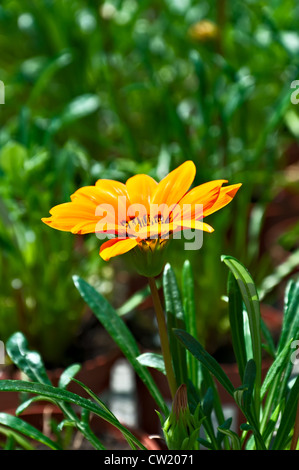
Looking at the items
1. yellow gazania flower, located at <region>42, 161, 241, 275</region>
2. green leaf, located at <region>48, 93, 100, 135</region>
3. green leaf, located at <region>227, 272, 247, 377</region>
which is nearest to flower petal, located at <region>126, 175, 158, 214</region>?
yellow gazania flower, located at <region>42, 161, 241, 275</region>

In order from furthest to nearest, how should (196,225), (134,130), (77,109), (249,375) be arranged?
(134,130) < (77,109) < (249,375) < (196,225)

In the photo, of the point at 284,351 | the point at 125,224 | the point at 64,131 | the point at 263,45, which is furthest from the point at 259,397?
the point at 64,131

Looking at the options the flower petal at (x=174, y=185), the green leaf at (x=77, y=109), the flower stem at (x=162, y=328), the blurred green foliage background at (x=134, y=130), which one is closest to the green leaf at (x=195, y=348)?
the flower stem at (x=162, y=328)

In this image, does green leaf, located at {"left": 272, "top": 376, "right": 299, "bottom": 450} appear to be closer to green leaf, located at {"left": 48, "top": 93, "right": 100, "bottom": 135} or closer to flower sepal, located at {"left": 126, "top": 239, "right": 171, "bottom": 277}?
flower sepal, located at {"left": 126, "top": 239, "right": 171, "bottom": 277}

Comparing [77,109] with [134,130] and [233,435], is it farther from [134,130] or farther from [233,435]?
[233,435]

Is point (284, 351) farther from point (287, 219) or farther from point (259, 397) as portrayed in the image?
point (287, 219)

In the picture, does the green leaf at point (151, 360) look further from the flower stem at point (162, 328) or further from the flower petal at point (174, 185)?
the flower petal at point (174, 185)

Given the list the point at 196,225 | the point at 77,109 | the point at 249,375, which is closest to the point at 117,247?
the point at 196,225
